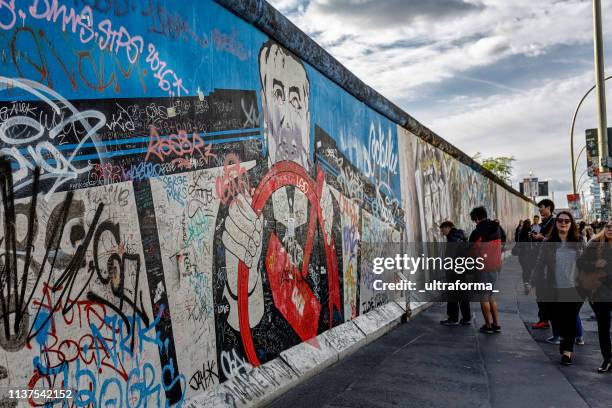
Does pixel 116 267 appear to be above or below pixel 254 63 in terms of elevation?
below

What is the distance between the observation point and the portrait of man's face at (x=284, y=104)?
6188 mm

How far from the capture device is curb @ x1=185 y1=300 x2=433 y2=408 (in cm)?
483

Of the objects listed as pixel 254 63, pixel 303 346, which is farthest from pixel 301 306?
pixel 254 63

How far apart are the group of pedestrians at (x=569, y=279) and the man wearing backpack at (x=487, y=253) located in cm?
69

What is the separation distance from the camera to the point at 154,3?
4402 millimetres

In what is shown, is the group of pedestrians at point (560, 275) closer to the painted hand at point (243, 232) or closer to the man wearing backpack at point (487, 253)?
the man wearing backpack at point (487, 253)

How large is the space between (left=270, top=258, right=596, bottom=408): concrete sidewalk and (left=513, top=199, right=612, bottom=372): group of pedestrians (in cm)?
34

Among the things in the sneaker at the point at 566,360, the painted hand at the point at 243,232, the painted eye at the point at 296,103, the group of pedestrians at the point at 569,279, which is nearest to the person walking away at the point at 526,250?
the group of pedestrians at the point at 569,279

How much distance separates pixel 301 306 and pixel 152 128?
3.20 m

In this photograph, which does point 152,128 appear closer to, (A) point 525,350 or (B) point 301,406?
(B) point 301,406

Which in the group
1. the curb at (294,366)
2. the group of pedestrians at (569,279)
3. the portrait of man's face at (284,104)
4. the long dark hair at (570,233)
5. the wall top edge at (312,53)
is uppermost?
the wall top edge at (312,53)

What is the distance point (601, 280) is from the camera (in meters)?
6.70

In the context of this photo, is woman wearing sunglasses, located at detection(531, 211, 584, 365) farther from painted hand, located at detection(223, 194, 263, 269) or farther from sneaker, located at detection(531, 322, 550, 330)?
painted hand, located at detection(223, 194, 263, 269)

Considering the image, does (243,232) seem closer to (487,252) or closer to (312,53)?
(312,53)
